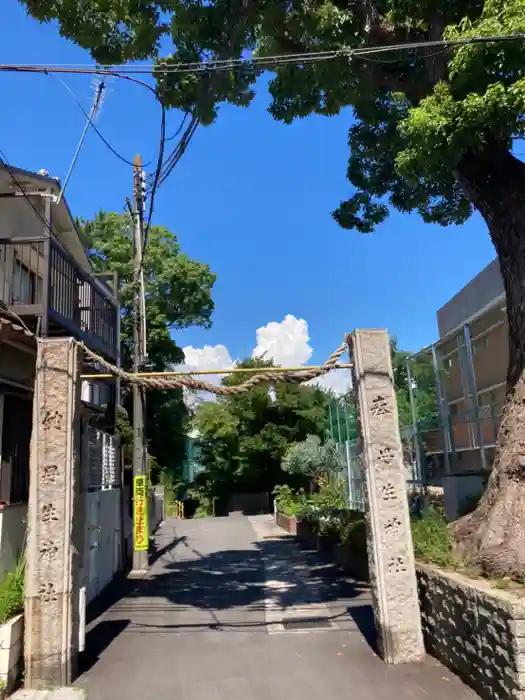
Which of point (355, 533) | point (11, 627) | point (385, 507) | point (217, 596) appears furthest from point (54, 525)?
point (355, 533)

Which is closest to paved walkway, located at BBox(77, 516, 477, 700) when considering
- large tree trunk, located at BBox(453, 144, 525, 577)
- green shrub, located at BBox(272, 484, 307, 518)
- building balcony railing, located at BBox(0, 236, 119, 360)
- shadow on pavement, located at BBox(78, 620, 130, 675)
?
shadow on pavement, located at BBox(78, 620, 130, 675)

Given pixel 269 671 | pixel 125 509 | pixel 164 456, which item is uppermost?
pixel 164 456

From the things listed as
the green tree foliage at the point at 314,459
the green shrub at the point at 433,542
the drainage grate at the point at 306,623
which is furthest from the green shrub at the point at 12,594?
the green tree foliage at the point at 314,459

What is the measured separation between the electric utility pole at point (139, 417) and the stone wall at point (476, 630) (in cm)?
754

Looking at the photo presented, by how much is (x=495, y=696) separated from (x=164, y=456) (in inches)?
974

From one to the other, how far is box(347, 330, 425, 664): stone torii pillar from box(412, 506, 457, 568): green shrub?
1.35 ft

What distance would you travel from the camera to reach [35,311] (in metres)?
9.20

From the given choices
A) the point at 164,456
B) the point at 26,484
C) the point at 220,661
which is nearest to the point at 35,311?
the point at 26,484

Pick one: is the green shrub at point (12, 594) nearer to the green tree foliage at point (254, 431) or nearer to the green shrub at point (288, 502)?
the green shrub at point (288, 502)

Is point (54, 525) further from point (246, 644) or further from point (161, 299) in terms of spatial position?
point (161, 299)

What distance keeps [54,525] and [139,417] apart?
24.9ft

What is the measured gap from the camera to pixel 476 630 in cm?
513

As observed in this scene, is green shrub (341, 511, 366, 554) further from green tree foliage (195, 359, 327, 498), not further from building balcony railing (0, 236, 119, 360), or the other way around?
green tree foliage (195, 359, 327, 498)

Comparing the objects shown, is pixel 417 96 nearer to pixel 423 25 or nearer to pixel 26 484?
pixel 423 25
